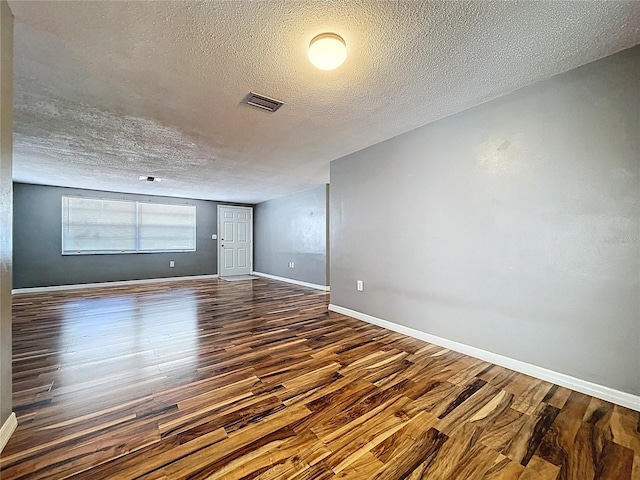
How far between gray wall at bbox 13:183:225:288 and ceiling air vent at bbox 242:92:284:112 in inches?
222

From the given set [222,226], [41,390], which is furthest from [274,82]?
[222,226]

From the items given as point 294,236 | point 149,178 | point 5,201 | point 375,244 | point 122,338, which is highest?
point 149,178

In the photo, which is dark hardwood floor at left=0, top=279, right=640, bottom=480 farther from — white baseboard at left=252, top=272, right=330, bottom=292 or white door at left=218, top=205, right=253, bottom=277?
white door at left=218, top=205, right=253, bottom=277

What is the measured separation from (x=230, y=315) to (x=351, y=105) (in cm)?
306

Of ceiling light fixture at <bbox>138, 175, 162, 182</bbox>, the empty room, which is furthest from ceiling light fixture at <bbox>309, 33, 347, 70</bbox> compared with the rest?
ceiling light fixture at <bbox>138, 175, 162, 182</bbox>

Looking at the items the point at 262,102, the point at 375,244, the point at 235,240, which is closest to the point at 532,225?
the point at 375,244

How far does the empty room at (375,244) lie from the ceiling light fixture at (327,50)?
0.04 ft

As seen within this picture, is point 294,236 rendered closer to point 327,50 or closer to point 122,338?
point 122,338

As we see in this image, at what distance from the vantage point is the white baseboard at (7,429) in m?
1.34

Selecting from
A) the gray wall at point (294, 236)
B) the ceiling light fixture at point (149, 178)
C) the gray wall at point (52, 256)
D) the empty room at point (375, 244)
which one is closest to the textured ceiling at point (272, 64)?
the empty room at point (375, 244)

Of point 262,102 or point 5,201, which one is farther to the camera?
point 262,102

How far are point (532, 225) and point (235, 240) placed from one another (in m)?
7.20

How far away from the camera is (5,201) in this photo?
1.41 meters

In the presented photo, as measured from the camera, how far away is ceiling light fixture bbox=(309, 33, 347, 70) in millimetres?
1555
